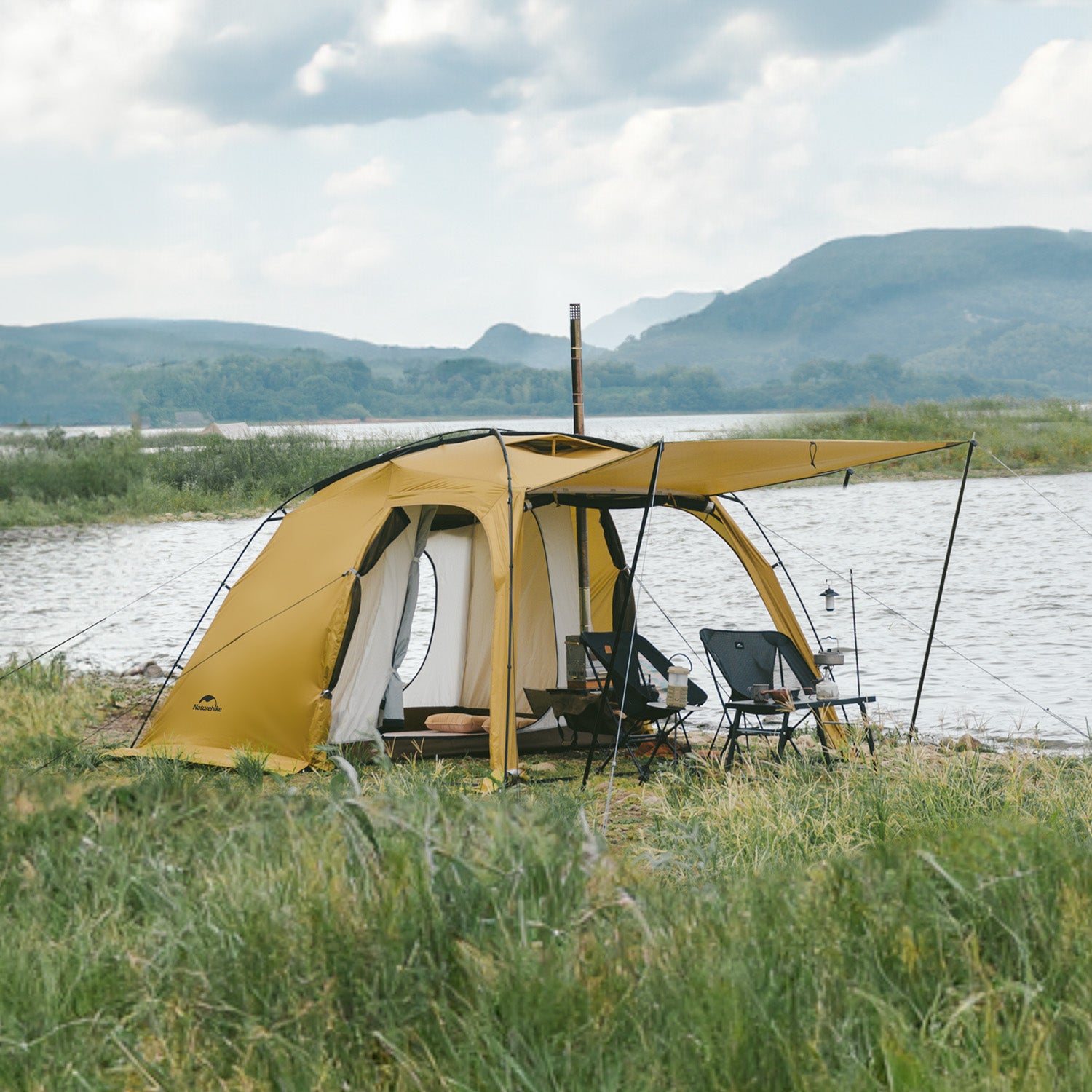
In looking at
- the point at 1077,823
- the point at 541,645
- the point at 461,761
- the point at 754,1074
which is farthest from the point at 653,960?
the point at 541,645

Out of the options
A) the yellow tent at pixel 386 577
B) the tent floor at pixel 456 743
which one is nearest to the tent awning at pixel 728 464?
the yellow tent at pixel 386 577

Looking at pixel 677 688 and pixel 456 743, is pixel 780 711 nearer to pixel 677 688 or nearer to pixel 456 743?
pixel 677 688

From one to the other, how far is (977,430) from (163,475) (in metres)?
17.7

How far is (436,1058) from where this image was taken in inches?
110

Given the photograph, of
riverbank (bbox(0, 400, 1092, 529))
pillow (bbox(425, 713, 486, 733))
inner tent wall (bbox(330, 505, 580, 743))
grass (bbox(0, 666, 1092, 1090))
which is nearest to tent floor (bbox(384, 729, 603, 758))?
pillow (bbox(425, 713, 486, 733))

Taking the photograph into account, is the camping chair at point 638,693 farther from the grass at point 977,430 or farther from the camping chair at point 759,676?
the grass at point 977,430

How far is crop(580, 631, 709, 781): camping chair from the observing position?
6984 mm

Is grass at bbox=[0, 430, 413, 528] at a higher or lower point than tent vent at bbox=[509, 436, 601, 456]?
lower

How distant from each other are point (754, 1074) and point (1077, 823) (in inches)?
83.3

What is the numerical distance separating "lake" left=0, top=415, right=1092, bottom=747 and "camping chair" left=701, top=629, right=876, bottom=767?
0.77 metres

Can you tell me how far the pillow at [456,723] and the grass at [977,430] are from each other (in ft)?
69.3

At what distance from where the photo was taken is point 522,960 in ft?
9.31

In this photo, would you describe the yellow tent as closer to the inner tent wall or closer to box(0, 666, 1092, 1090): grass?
the inner tent wall

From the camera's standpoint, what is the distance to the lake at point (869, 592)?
9.70 meters
